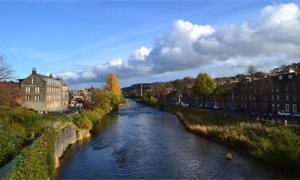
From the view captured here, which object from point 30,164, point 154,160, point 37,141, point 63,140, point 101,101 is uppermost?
point 101,101

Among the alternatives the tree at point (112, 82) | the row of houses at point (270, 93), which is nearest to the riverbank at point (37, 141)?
the row of houses at point (270, 93)

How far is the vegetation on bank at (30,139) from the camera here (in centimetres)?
2003

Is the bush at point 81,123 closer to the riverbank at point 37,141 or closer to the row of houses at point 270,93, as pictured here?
the riverbank at point 37,141

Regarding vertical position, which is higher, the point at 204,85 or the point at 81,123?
the point at 204,85

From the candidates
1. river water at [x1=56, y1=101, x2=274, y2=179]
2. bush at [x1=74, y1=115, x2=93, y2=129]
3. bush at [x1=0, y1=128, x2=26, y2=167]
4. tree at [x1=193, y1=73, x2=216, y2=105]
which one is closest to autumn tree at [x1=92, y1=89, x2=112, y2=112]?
tree at [x1=193, y1=73, x2=216, y2=105]

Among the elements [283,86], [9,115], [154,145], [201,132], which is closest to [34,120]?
[9,115]

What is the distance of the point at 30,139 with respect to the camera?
109ft

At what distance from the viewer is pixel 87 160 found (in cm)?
4000

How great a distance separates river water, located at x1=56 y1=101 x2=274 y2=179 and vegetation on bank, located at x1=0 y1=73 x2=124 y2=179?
388 centimetres

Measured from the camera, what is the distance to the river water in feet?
109

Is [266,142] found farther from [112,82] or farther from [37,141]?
[112,82]

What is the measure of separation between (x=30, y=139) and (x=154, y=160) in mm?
12924

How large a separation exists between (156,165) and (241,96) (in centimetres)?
7402

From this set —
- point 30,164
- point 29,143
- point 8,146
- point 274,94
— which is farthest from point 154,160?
point 274,94
